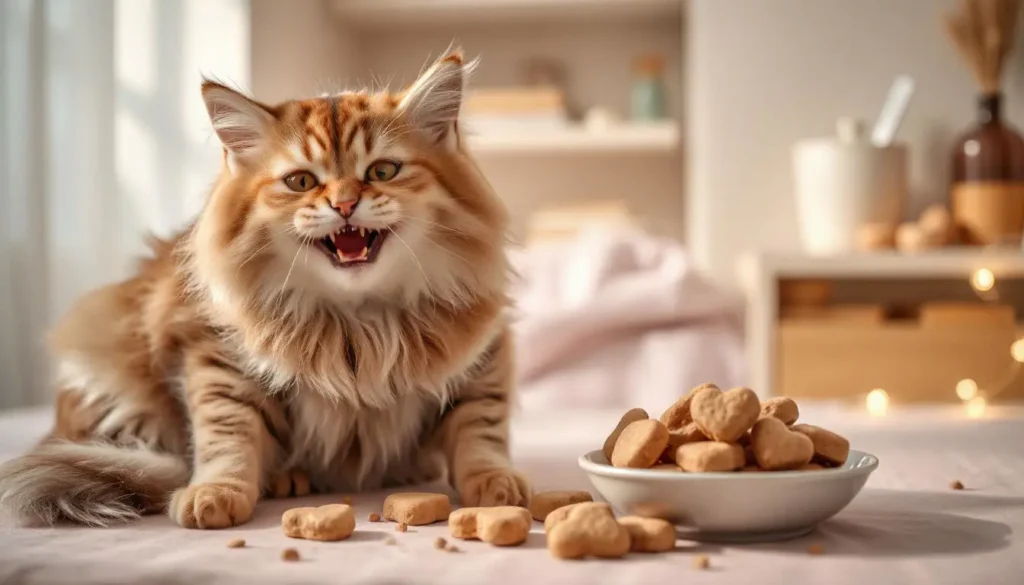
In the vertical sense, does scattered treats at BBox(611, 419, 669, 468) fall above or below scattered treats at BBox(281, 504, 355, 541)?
above

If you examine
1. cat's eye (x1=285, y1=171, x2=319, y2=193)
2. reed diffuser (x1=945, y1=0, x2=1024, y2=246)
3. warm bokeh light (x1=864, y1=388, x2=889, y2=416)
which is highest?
reed diffuser (x1=945, y1=0, x2=1024, y2=246)

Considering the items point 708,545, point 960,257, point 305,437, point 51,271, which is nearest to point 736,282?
point 960,257

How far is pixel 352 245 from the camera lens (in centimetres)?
114

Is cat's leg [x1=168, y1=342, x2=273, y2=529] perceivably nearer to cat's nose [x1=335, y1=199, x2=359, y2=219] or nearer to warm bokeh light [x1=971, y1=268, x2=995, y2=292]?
cat's nose [x1=335, y1=199, x2=359, y2=219]

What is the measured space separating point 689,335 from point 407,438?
1.55 m

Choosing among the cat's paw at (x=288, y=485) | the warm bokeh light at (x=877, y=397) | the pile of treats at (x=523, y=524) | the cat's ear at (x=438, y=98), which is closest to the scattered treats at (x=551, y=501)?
the pile of treats at (x=523, y=524)

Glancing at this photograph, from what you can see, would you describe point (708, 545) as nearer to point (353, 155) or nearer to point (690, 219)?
point (353, 155)

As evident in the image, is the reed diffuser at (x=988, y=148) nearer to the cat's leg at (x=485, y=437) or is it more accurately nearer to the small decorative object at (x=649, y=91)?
the small decorative object at (x=649, y=91)

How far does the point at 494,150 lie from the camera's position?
10.9ft

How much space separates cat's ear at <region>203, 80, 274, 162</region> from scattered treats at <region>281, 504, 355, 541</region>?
44cm

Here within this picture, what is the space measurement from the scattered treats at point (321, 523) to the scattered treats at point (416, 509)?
0.24 ft

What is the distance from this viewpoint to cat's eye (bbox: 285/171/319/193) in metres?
1.15

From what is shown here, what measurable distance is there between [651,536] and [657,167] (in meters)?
2.79

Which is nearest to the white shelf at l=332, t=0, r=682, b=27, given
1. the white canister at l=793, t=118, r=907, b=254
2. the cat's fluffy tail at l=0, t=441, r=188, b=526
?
the white canister at l=793, t=118, r=907, b=254
